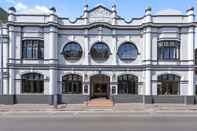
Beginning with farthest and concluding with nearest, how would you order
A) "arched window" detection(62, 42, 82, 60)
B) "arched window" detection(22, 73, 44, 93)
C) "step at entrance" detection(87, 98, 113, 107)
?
"arched window" detection(62, 42, 82, 60)
"arched window" detection(22, 73, 44, 93)
"step at entrance" detection(87, 98, 113, 107)

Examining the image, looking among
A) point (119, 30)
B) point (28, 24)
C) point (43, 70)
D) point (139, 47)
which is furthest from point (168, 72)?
point (28, 24)

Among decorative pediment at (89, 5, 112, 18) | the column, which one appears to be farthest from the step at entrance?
decorative pediment at (89, 5, 112, 18)

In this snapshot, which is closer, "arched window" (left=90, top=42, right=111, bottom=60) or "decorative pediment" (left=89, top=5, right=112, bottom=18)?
"decorative pediment" (left=89, top=5, right=112, bottom=18)

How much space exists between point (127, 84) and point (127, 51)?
3514 mm

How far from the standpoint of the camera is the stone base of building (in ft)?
105

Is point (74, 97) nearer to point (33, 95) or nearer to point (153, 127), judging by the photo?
point (33, 95)

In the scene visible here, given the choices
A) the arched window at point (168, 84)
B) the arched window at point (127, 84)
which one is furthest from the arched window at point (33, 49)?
the arched window at point (168, 84)

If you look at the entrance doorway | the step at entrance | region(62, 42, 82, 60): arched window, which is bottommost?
the step at entrance

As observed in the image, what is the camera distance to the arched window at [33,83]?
32562 millimetres

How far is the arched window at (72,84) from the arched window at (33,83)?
2376mm

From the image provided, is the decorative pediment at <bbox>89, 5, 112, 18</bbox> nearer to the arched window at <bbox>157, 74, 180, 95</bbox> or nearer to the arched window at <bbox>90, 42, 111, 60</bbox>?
the arched window at <bbox>90, 42, 111, 60</bbox>

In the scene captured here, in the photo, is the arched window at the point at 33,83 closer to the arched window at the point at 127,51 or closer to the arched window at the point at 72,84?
the arched window at the point at 72,84

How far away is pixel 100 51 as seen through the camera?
33.4 m

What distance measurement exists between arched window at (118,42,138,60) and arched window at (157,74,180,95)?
12.5 feet
